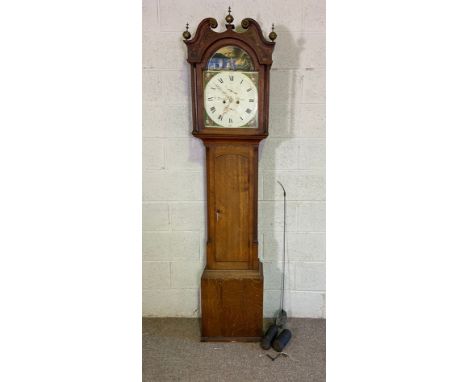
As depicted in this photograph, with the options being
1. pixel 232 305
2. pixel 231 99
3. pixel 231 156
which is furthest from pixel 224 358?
pixel 231 99

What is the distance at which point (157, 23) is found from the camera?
1.69m

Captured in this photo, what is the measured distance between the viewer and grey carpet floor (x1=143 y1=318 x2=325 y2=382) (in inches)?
56.1

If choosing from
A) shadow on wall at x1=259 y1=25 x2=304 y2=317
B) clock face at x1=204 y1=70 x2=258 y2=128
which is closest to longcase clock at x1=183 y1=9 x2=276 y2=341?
clock face at x1=204 y1=70 x2=258 y2=128

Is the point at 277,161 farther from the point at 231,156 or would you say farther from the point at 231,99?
the point at 231,99

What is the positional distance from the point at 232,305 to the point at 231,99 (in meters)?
1.05

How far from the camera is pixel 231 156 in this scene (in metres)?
1.56

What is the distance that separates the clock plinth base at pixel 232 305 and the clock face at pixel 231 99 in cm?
77

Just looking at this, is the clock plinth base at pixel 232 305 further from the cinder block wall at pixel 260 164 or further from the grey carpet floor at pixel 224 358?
the cinder block wall at pixel 260 164

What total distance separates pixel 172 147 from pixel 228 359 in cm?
115

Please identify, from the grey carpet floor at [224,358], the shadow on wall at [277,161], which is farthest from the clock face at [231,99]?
the grey carpet floor at [224,358]

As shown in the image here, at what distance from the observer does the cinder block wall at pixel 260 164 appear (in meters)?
1.69

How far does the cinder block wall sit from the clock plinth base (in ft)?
0.80

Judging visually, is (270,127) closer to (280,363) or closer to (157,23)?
(157,23)

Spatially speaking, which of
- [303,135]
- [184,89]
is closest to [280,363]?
[303,135]
